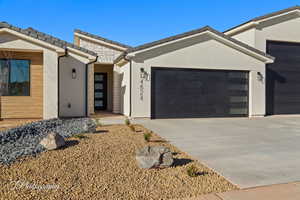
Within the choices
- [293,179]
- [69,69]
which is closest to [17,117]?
[69,69]

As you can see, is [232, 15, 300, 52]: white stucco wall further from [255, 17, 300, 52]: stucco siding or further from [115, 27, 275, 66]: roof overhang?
[115, 27, 275, 66]: roof overhang

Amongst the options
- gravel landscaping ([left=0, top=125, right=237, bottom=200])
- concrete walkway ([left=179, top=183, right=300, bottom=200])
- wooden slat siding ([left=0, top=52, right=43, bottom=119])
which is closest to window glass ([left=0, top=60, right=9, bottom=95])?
wooden slat siding ([left=0, top=52, right=43, bottom=119])

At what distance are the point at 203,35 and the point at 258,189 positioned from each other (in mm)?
8566

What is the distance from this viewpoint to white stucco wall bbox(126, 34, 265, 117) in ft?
31.0

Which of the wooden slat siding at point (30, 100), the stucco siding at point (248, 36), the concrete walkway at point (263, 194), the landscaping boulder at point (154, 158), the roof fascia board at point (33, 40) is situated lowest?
the concrete walkway at point (263, 194)

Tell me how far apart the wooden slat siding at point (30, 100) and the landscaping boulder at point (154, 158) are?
715 centimetres

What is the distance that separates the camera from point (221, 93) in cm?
1050

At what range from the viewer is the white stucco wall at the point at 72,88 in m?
9.67

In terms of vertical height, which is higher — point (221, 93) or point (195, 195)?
point (221, 93)

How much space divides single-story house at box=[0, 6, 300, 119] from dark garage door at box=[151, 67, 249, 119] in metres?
0.05

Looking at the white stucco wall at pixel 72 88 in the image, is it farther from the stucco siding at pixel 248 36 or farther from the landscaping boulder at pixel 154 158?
the stucco siding at pixel 248 36

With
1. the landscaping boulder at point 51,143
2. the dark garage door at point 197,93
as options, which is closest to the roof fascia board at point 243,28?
the dark garage door at point 197,93

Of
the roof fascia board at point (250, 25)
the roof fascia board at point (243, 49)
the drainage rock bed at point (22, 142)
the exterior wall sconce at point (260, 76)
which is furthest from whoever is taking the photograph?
the roof fascia board at point (250, 25)

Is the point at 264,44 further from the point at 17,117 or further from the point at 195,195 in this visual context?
the point at 17,117
